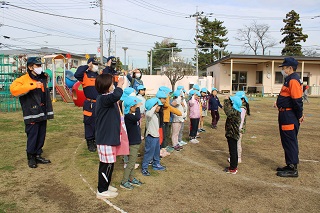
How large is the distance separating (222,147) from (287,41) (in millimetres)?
42221

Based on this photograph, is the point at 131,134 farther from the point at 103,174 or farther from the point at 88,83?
the point at 88,83

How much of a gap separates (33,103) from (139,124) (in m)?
1.98

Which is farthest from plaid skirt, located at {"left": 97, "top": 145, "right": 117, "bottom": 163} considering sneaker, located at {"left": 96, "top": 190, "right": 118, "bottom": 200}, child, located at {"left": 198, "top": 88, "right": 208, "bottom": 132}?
child, located at {"left": 198, "top": 88, "right": 208, "bottom": 132}

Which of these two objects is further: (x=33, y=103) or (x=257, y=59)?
(x=257, y=59)

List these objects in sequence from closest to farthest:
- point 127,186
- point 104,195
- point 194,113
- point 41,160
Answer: point 104,195
point 127,186
point 41,160
point 194,113

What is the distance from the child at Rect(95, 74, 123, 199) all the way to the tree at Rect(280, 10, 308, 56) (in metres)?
44.6

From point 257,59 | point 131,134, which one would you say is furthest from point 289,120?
point 257,59

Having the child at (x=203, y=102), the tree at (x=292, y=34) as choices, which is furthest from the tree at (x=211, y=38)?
the child at (x=203, y=102)

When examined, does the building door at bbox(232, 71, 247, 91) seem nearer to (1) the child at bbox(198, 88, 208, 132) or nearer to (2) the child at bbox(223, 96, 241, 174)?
(1) the child at bbox(198, 88, 208, 132)

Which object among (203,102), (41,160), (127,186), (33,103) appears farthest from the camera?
(203,102)

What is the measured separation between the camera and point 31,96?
5.34 metres

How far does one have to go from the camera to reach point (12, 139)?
7617 mm

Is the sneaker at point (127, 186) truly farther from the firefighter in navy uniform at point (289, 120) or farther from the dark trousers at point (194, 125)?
the dark trousers at point (194, 125)

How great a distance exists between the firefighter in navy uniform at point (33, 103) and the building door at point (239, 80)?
26119 mm
